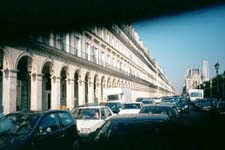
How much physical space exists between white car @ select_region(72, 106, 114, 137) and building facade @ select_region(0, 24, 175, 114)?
12.6ft

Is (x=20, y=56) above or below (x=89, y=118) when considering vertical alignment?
above

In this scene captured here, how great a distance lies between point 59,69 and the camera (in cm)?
3030

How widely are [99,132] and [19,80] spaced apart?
860 inches

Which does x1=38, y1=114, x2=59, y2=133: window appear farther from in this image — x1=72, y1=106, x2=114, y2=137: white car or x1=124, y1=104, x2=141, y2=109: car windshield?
x1=124, y1=104, x2=141, y2=109: car windshield

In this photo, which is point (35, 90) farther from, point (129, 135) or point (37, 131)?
point (129, 135)

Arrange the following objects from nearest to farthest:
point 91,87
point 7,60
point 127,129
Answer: point 127,129 → point 7,60 → point 91,87

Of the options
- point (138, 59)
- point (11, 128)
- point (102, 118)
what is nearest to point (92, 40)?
point (102, 118)

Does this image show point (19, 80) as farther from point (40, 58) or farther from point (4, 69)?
point (4, 69)

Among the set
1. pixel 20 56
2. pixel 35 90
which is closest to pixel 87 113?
pixel 20 56

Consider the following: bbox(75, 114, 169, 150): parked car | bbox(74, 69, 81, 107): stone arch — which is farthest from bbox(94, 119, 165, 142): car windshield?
bbox(74, 69, 81, 107): stone arch

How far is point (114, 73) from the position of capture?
167ft

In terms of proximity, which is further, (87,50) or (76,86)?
(87,50)

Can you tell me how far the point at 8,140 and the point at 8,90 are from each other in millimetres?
16420

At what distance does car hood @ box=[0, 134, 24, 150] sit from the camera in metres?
6.70
